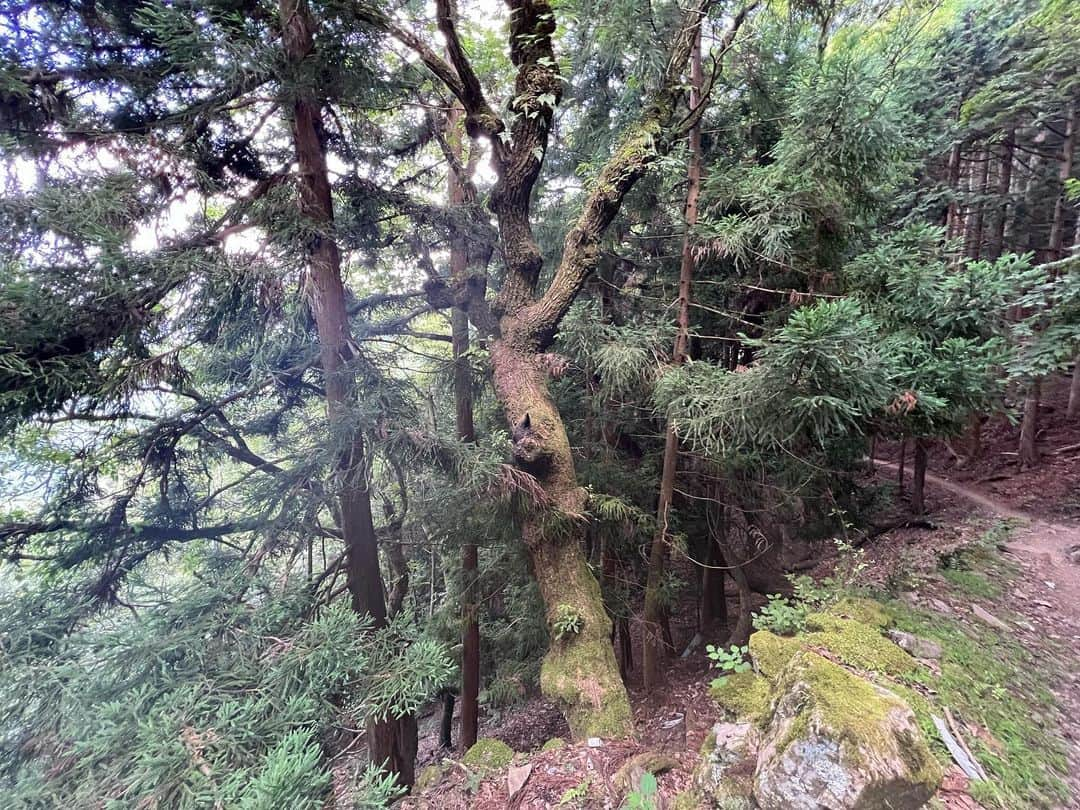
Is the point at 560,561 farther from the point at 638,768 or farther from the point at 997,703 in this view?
the point at 997,703

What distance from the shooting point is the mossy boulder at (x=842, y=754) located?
1.86m

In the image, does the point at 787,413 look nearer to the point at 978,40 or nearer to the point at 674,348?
the point at 674,348

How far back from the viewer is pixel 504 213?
5164 mm

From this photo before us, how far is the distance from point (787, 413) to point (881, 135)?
9.53 ft

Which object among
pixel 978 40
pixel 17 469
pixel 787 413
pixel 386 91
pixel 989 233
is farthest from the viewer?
pixel 989 233

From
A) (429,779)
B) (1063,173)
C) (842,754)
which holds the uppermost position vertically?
(1063,173)

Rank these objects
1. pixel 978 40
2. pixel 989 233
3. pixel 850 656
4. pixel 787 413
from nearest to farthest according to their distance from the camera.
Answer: pixel 850 656
pixel 787 413
pixel 978 40
pixel 989 233

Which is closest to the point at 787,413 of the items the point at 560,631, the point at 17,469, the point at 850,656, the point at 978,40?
the point at 850,656

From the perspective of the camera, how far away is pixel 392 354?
5176mm

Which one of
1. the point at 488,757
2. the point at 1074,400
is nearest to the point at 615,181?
the point at 488,757

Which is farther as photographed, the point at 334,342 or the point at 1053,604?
the point at 1053,604

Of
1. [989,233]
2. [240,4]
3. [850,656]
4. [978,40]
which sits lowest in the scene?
[850,656]

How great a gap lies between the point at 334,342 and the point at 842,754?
485cm

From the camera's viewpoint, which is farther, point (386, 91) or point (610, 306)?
point (610, 306)
